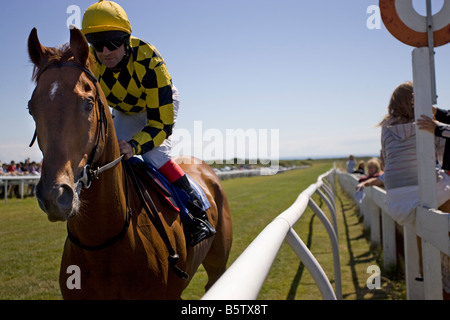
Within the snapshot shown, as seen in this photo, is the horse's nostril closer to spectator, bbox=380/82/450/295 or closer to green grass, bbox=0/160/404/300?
spectator, bbox=380/82/450/295

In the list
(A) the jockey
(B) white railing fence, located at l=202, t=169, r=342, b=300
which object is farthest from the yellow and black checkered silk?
(B) white railing fence, located at l=202, t=169, r=342, b=300

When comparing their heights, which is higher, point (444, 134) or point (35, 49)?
point (35, 49)

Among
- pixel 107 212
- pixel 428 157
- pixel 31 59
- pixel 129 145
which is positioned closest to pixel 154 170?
pixel 129 145

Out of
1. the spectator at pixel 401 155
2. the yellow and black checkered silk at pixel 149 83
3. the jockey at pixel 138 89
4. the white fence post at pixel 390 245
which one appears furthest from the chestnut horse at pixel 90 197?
the white fence post at pixel 390 245

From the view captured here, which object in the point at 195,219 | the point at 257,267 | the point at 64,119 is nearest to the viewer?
the point at 257,267

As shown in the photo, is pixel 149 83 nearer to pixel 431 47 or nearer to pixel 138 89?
pixel 138 89

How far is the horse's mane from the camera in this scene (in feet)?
5.79

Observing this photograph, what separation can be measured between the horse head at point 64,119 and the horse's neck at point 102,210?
0.62 ft

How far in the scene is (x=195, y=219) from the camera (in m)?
2.61

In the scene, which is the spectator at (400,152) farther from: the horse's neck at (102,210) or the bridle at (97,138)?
the bridle at (97,138)

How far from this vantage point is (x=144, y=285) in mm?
2023

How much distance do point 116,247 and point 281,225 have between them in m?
0.96

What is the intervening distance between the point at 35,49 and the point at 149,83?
76cm

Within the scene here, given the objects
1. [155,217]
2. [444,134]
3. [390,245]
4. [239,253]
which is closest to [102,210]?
[155,217]
